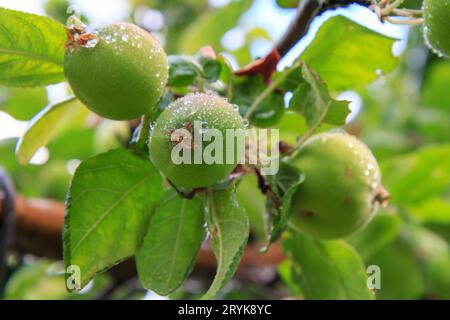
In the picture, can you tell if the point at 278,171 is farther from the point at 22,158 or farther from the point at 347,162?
the point at 22,158

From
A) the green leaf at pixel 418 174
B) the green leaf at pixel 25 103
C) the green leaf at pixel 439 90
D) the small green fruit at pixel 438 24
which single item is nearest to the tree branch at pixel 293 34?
the small green fruit at pixel 438 24

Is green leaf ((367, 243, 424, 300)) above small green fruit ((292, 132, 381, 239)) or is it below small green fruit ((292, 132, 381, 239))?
below

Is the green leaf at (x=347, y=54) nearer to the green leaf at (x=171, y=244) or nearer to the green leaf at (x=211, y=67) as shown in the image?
the green leaf at (x=211, y=67)

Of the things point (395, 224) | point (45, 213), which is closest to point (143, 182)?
point (45, 213)

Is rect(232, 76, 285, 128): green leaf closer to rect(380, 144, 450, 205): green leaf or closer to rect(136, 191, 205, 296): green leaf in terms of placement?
rect(136, 191, 205, 296): green leaf

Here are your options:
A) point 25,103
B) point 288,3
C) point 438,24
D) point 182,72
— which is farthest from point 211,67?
point 25,103

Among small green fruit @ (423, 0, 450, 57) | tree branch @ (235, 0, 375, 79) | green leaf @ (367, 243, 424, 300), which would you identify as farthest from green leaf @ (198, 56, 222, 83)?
green leaf @ (367, 243, 424, 300)
